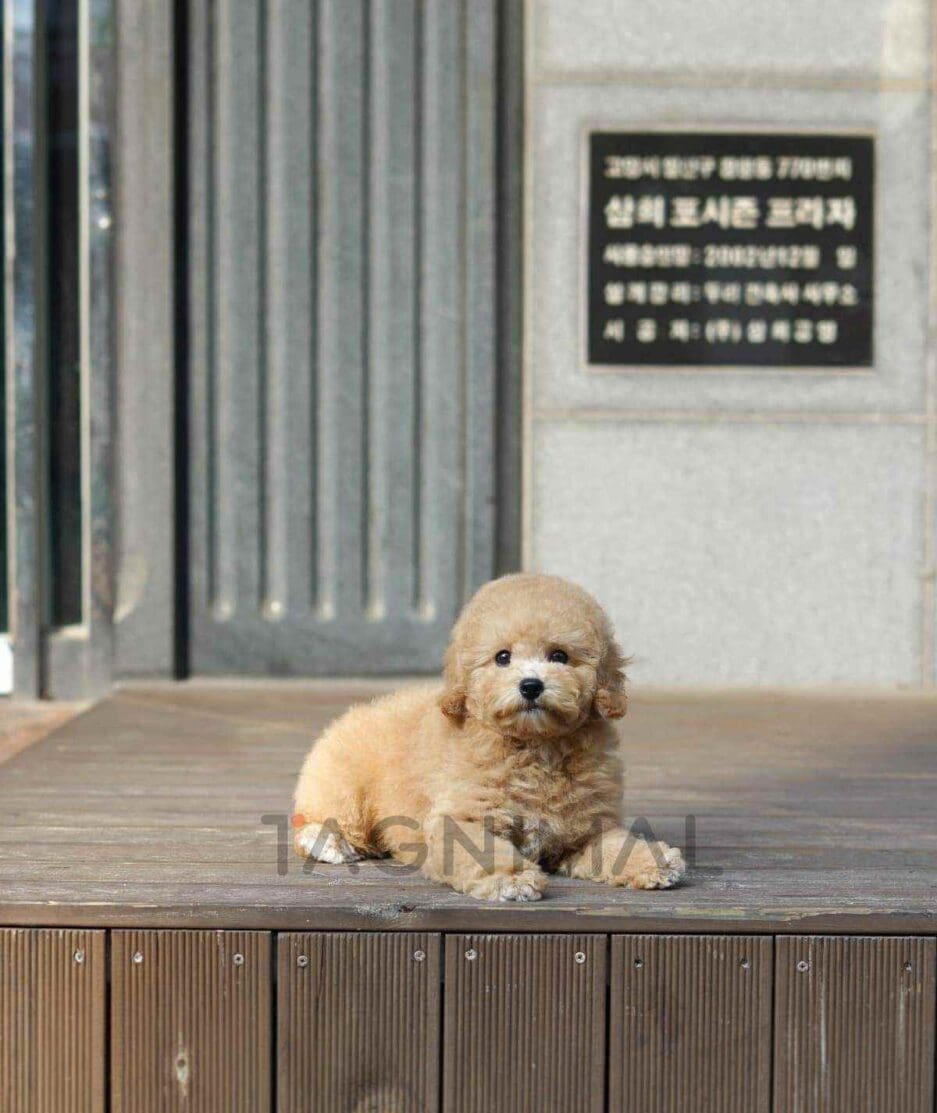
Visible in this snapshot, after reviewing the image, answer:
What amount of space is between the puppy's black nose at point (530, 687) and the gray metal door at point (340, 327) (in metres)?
3.14

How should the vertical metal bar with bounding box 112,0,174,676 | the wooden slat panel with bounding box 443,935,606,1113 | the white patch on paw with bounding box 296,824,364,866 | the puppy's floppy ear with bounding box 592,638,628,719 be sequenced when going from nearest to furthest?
the wooden slat panel with bounding box 443,935,606,1113 → the puppy's floppy ear with bounding box 592,638,628,719 → the white patch on paw with bounding box 296,824,364,866 → the vertical metal bar with bounding box 112,0,174,676

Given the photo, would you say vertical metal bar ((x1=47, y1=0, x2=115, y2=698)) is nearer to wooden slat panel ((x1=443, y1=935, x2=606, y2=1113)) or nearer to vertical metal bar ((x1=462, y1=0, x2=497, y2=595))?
vertical metal bar ((x1=462, y1=0, x2=497, y2=595))

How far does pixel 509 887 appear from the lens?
9.05ft

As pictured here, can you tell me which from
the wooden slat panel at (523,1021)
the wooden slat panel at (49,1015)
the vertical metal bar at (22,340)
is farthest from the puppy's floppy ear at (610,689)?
the vertical metal bar at (22,340)

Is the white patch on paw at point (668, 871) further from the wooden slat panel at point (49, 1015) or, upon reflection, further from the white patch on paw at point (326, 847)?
the wooden slat panel at point (49, 1015)

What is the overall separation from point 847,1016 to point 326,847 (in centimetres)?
106

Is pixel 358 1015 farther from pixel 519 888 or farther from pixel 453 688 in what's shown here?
pixel 453 688

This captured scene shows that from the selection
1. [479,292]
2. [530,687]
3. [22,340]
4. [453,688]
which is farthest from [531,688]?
[22,340]

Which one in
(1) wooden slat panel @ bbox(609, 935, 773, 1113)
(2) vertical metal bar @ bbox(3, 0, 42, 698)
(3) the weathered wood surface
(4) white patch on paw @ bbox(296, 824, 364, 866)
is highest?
(2) vertical metal bar @ bbox(3, 0, 42, 698)

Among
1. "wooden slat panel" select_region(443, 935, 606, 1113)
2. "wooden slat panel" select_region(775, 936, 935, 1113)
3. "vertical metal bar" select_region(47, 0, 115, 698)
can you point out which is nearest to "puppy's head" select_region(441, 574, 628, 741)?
"wooden slat panel" select_region(443, 935, 606, 1113)

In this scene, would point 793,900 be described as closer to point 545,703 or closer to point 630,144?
point 545,703

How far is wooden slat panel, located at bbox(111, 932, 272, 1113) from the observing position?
273 centimetres

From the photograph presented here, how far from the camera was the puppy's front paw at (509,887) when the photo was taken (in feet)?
9.04

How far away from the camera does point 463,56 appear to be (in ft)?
19.1
